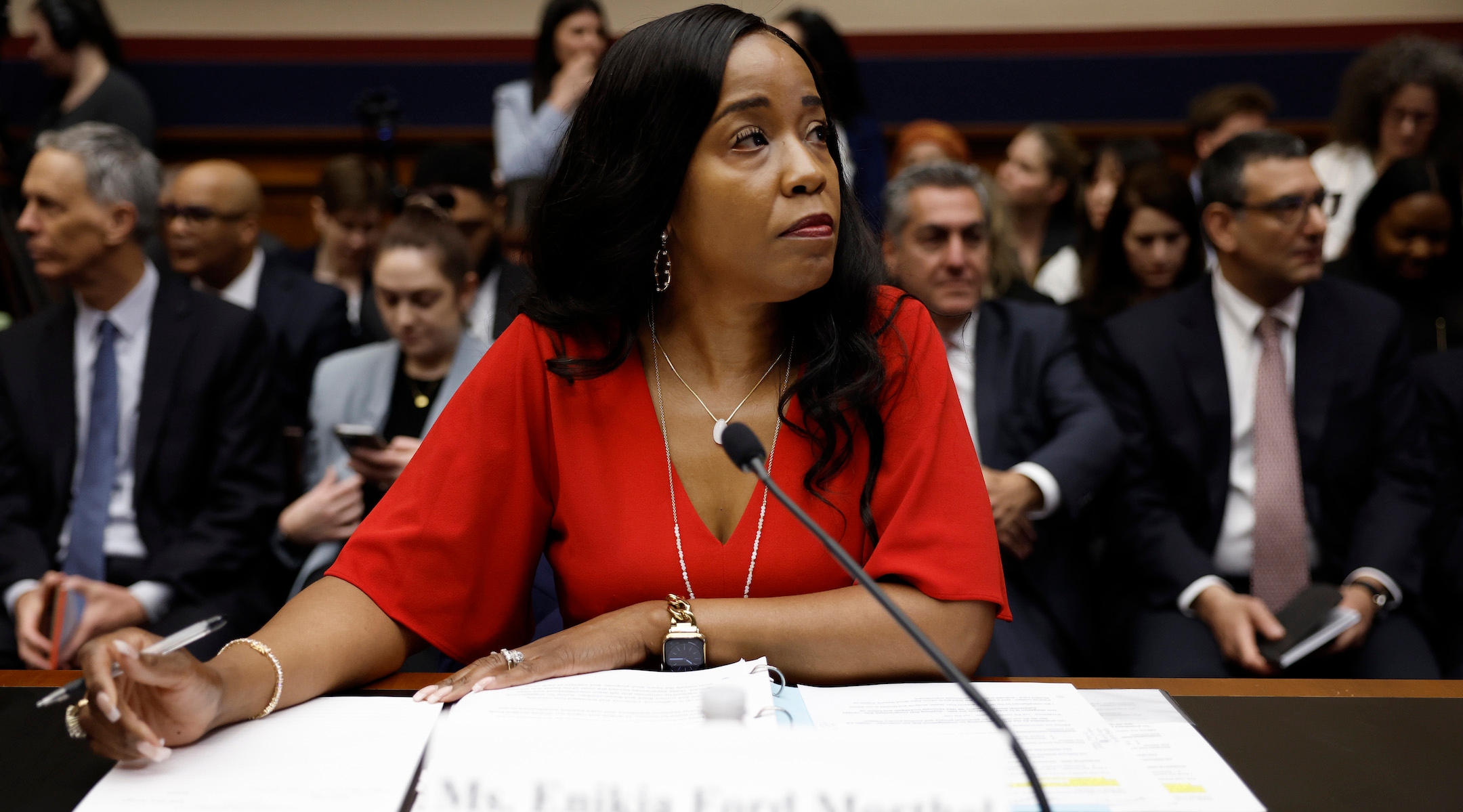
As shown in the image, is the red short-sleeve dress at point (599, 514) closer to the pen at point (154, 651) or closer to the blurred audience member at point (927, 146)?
the pen at point (154, 651)

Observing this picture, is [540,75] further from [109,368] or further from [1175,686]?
[1175,686]

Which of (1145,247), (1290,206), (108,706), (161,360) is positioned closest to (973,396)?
(1290,206)

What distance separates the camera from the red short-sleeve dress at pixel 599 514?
4.07ft

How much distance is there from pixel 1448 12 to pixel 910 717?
5.77 m

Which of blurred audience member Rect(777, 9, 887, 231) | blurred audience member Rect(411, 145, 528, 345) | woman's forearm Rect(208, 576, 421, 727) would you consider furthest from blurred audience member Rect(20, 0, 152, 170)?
woman's forearm Rect(208, 576, 421, 727)

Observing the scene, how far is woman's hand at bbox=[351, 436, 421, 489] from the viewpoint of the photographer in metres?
2.25

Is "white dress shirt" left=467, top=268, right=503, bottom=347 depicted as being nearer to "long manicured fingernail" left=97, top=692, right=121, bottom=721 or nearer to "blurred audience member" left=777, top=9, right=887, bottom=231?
"blurred audience member" left=777, top=9, right=887, bottom=231

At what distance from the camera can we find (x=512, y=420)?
134 cm

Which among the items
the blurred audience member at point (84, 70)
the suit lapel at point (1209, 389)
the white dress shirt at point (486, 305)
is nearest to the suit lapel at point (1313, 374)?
the suit lapel at point (1209, 389)

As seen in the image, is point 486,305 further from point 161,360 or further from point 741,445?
point 741,445

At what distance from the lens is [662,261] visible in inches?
57.0

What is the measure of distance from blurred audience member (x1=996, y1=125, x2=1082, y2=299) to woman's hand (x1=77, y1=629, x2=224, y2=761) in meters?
3.55

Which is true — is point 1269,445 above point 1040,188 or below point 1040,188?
below

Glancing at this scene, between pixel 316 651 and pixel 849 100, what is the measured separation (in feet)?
9.95
